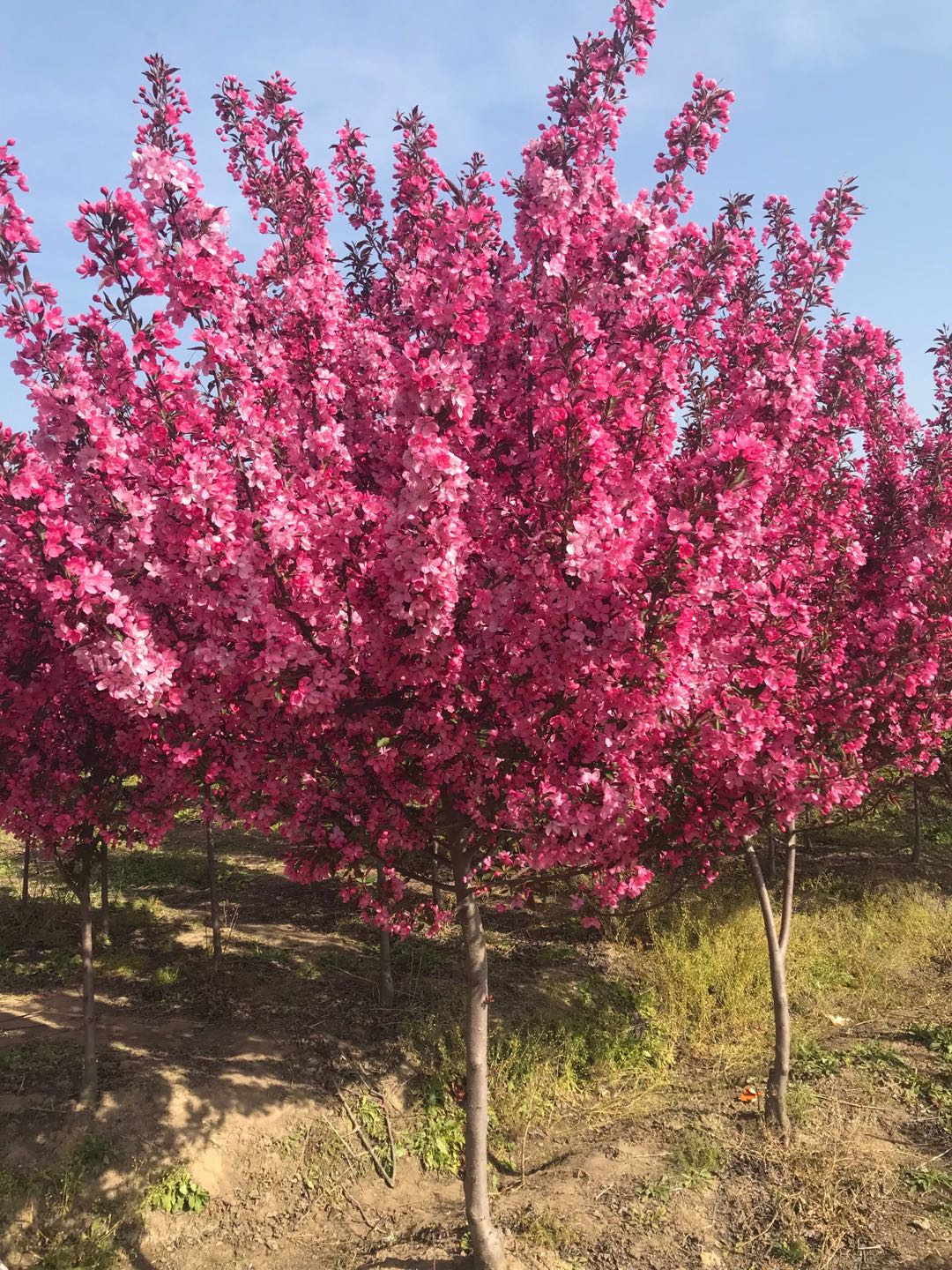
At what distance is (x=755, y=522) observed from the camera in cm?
401

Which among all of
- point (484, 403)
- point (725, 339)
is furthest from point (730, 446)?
point (725, 339)

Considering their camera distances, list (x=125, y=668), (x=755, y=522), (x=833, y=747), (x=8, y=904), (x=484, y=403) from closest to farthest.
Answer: (x=125, y=668) < (x=755, y=522) < (x=484, y=403) < (x=833, y=747) < (x=8, y=904)

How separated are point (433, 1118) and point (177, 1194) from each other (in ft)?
6.52

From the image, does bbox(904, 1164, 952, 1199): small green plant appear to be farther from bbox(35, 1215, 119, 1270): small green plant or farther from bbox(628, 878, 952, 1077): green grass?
bbox(35, 1215, 119, 1270): small green plant

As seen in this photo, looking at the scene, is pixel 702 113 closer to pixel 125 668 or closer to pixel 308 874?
pixel 125 668


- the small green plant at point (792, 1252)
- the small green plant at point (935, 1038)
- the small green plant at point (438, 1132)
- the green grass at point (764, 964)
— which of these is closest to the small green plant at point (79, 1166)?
the small green plant at point (438, 1132)

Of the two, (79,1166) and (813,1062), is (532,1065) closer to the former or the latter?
(813,1062)

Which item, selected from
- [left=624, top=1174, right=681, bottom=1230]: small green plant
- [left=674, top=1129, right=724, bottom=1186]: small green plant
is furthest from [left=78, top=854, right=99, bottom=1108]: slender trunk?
[left=674, top=1129, right=724, bottom=1186]: small green plant

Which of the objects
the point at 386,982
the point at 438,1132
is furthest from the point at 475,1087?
the point at 386,982

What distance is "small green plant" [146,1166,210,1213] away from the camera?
5.60 metres

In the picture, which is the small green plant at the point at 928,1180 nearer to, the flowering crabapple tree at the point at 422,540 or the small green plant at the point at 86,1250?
the flowering crabapple tree at the point at 422,540

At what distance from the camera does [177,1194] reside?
5.69 m

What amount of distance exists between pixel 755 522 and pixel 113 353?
3682 mm

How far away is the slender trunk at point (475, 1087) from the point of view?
499 centimetres
